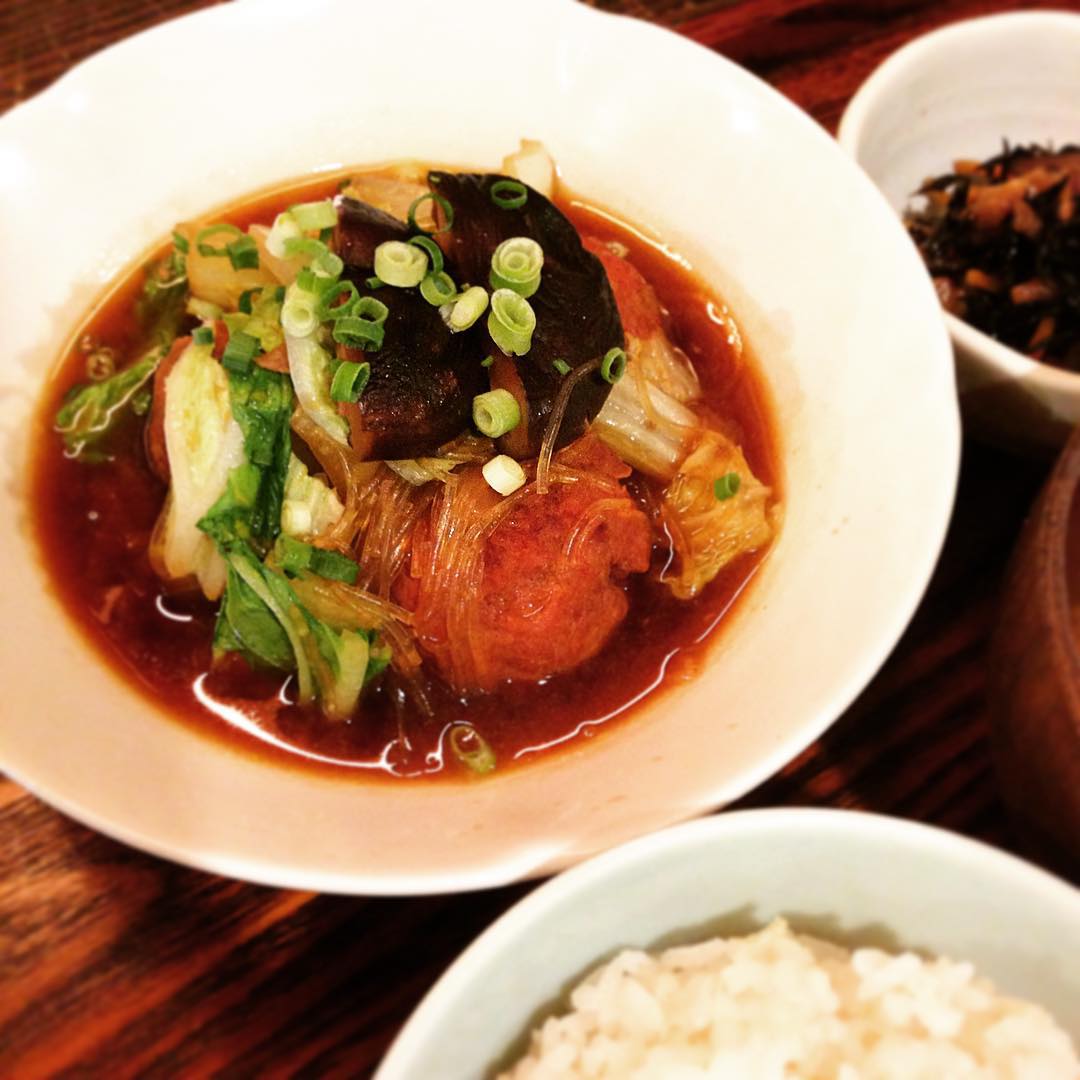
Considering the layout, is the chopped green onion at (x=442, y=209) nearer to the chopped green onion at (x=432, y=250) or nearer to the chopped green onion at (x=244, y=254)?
the chopped green onion at (x=432, y=250)

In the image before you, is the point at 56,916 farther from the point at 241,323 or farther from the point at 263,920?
the point at 241,323

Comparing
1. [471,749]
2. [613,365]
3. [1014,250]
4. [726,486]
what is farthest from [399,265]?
[1014,250]

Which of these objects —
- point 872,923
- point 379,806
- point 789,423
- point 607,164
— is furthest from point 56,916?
point 607,164

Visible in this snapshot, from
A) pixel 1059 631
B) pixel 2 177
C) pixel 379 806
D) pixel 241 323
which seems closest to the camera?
pixel 1059 631

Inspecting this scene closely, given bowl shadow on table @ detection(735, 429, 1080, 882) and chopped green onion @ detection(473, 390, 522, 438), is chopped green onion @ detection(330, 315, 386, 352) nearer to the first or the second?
chopped green onion @ detection(473, 390, 522, 438)

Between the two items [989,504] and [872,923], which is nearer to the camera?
[872,923]

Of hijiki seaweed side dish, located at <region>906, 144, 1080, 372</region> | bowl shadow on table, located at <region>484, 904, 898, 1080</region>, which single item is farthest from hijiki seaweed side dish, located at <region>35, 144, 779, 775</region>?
hijiki seaweed side dish, located at <region>906, 144, 1080, 372</region>
